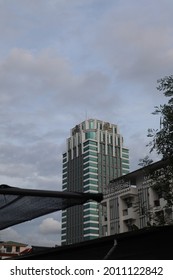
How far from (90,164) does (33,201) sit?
10727 centimetres

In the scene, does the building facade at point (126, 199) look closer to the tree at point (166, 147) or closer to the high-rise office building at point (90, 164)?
the tree at point (166, 147)

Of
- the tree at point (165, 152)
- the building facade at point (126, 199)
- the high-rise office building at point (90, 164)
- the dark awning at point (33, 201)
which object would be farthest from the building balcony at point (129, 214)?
the high-rise office building at point (90, 164)

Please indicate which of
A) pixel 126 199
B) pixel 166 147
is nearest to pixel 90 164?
pixel 126 199

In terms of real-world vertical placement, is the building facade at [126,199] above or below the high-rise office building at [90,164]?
below

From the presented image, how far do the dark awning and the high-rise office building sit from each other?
4043 inches

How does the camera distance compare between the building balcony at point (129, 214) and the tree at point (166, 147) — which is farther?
the building balcony at point (129, 214)

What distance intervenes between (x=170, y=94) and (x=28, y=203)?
23.6ft

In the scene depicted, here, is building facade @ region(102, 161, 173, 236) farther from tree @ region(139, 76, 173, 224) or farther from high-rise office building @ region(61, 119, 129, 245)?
high-rise office building @ region(61, 119, 129, 245)

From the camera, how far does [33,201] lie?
148 inches

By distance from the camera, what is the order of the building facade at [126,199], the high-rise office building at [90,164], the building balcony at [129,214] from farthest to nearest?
the high-rise office building at [90,164] < the building balcony at [129,214] < the building facade at [126,199]

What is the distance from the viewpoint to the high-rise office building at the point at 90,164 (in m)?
110

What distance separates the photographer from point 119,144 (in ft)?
380

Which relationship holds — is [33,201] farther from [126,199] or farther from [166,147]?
[126,199]

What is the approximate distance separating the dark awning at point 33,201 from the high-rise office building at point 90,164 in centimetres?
10270
